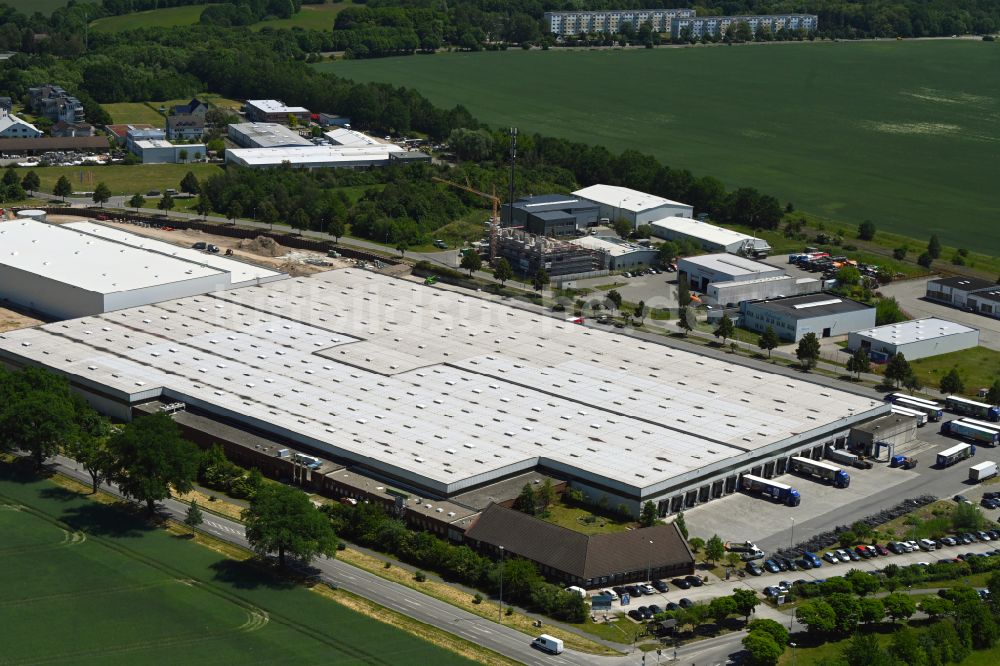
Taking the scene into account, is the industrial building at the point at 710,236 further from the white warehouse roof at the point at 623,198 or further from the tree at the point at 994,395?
the tree at the point at 994,395

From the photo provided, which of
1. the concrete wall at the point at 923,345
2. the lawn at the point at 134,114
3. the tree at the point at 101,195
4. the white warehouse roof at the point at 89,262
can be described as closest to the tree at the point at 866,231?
the concrete wall at the point at 923,345

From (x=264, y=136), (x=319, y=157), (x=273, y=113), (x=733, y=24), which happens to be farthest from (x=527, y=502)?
(x=733, y=24)

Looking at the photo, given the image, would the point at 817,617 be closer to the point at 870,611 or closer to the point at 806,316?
the point at 870,611

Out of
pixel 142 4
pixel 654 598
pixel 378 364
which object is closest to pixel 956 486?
pixel 654 598

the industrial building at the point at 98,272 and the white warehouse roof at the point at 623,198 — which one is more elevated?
the white warehouse roof at the point at 623,198

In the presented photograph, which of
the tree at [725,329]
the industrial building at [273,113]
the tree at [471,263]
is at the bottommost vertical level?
the tree at [725,329]

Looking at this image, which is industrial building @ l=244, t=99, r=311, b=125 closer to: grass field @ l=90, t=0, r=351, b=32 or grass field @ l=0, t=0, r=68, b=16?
grass field @ l=90, t=0, r=351, b=32
